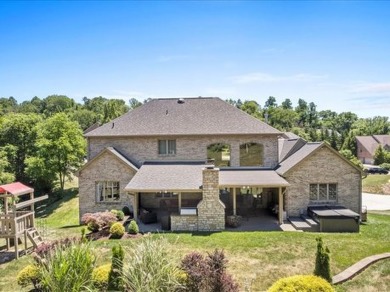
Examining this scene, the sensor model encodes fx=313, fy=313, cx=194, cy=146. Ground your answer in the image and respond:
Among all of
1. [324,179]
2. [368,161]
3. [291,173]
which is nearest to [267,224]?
[291,173]

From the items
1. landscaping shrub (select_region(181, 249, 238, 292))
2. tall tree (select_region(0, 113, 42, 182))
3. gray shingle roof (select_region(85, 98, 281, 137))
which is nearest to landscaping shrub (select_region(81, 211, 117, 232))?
gray shingle roof (select_region(85, 98, 281, 137))

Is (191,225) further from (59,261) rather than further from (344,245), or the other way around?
(59,261)

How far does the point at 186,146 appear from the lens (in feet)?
84.3

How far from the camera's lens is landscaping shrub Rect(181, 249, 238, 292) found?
9.60 m

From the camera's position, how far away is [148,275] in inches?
337

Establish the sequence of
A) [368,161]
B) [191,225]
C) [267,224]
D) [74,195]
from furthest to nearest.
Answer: [368,161] < [74,195] < [267,224] < [191,225]

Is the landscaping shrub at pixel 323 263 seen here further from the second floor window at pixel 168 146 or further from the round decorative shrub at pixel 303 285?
the second floor window at pixel 168 146

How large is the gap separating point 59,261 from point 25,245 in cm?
868

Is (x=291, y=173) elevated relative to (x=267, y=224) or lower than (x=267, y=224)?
elevated

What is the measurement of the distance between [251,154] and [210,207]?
8961 millimetres

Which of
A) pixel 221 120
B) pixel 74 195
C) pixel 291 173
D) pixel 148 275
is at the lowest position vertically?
pixel 74 195

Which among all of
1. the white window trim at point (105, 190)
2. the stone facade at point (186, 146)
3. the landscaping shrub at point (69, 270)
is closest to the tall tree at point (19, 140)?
the stone facade at point (186, 146)

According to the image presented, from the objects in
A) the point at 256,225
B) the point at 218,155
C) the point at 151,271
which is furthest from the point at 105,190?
the point at 151,271

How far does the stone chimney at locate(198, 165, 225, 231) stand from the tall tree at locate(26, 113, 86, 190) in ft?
92.5
